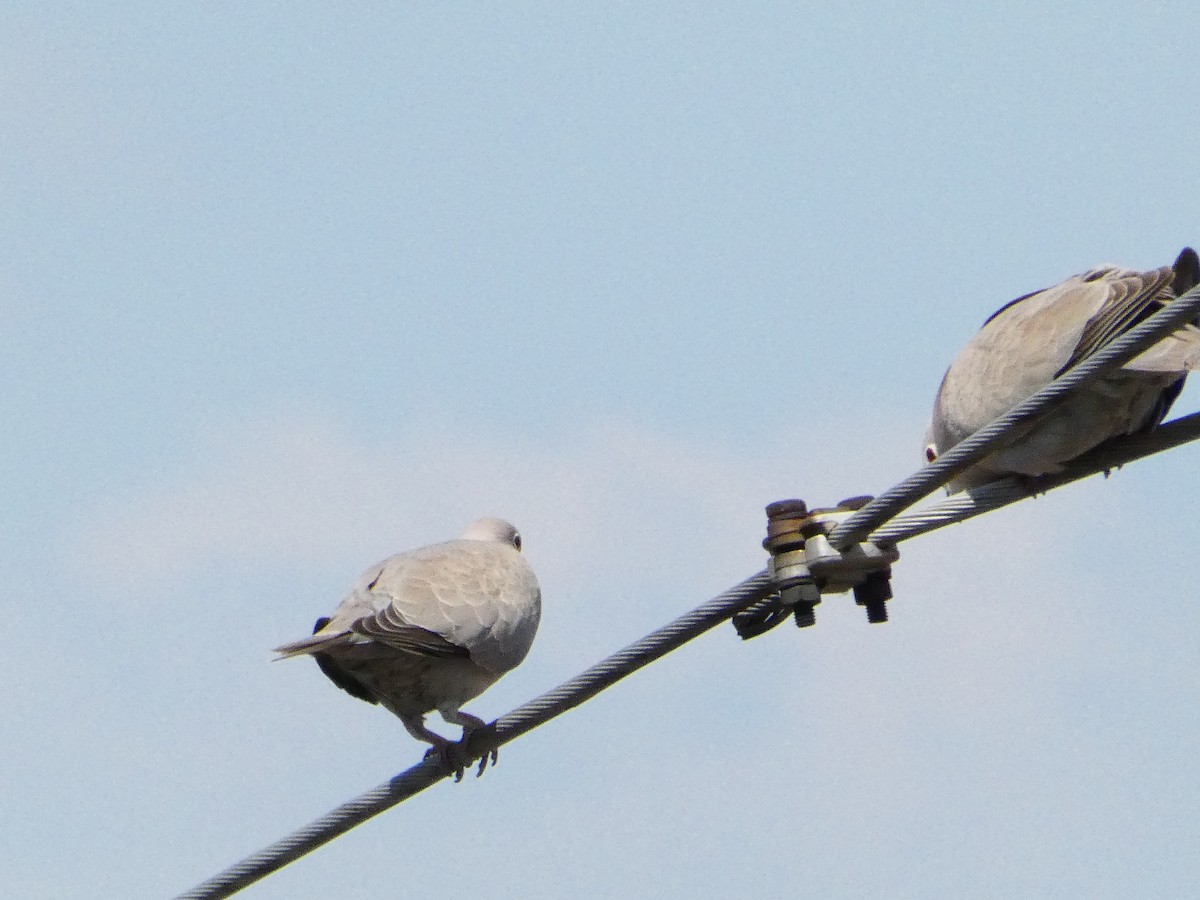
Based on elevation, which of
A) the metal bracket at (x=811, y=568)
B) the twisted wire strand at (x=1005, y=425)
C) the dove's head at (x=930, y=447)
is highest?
the twisted wire strand at (x=1005, y=425)

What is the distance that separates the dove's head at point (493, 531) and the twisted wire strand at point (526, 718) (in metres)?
4.22

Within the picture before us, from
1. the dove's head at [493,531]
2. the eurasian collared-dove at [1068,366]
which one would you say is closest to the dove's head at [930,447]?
the eurasian collared-dove at [1068,366]

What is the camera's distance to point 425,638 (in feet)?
25.6

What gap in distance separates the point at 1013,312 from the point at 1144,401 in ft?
2.50

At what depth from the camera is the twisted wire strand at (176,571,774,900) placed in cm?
562

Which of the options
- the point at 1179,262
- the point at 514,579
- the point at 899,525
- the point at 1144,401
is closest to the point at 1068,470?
the point at 1144,401

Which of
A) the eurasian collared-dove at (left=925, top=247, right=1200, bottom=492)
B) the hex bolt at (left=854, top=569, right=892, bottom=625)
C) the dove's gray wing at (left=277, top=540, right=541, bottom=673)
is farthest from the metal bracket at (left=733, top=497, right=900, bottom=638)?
the dove's gray wing at (left=277, top=540, right=541, bottom=673)

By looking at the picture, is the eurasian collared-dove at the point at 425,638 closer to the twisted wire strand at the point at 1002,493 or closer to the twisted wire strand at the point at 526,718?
the twisted wire strand at the point at 526,718

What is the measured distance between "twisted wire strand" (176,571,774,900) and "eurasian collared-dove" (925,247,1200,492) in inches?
56.7

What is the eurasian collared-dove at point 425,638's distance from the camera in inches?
306

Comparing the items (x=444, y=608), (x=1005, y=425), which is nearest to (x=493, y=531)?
(x=444, y=608)

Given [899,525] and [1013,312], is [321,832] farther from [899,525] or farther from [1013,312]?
[1013,312]

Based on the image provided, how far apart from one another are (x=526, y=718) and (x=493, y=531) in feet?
15.5

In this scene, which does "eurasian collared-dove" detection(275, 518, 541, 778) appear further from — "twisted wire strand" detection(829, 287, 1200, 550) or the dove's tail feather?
the dove's tail feather
